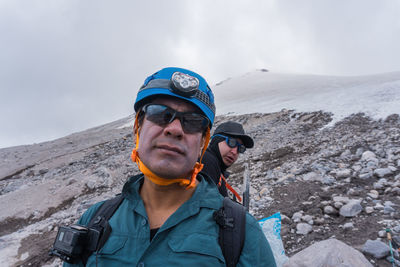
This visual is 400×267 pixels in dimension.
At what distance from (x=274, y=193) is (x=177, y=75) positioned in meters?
5.50

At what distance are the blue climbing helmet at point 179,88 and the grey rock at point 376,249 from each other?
335 centimetres

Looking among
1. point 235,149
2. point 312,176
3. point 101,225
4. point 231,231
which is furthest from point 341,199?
point 101,225

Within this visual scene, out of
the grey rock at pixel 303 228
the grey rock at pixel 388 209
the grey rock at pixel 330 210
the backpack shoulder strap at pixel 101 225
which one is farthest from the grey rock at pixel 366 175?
the backpack shoulder strap at pixel 101 225

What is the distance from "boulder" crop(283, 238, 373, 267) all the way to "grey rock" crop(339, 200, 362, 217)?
1.76 meters

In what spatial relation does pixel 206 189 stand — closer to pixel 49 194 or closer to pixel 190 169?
pixel 190 169

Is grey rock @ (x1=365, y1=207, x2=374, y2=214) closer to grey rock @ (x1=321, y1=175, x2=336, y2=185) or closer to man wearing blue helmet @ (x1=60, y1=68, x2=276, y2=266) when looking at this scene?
grey rock @ (x1=321, y1=175, x2=336, y2=185)

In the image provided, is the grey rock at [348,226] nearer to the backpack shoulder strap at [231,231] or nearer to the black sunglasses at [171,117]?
the backpack shoulder strap at [231,231]

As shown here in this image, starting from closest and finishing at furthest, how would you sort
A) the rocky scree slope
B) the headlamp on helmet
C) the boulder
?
the headlamp on helmet < the boulder < the rocky scree slope

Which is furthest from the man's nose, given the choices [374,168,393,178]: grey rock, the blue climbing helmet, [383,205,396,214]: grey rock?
[374,168,393,178]: grey rock

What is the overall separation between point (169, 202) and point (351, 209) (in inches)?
175

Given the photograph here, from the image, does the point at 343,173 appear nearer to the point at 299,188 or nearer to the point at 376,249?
the point at 299,188

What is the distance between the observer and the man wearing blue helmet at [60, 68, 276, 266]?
1453mm

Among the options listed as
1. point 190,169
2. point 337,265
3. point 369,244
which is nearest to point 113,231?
point 190,169

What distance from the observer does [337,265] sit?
2875 mm
